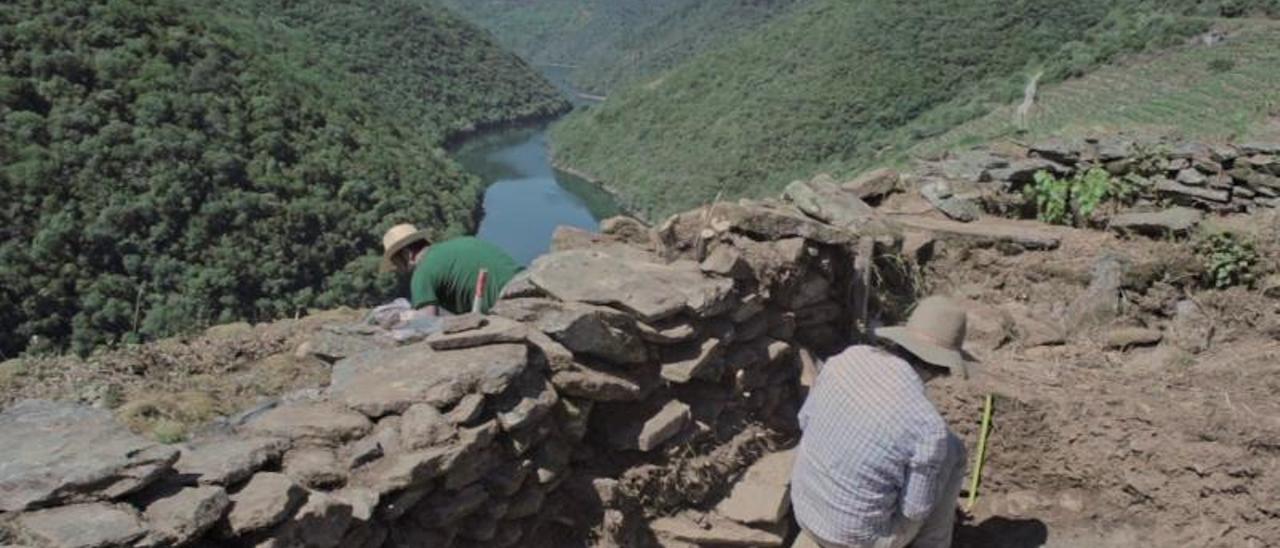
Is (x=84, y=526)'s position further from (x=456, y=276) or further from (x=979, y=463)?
(x=979, y=463)

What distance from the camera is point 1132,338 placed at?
17.8 feet

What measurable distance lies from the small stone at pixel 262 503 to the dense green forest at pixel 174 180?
19.8 meters

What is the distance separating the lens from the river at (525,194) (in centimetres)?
6309

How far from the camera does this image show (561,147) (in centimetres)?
9425

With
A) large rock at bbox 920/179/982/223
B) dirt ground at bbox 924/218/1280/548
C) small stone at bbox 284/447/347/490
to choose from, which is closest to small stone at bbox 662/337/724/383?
dirt ground at bbox 924/218/1280/548

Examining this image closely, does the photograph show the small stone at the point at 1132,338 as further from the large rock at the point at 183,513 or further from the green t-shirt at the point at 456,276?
the large rock at the point at 183,513

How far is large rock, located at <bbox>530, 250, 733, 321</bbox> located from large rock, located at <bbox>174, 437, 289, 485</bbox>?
4.89 ft

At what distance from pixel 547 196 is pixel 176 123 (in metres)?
40.0

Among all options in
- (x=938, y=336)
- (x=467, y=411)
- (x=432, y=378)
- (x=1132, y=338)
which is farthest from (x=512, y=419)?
(x=1132, y=338)

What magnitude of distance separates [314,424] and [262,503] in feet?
1.84

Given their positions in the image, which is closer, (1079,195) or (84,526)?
(84,526)

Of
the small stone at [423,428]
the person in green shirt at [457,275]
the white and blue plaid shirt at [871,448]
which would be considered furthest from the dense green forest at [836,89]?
the small stone at [423,428]

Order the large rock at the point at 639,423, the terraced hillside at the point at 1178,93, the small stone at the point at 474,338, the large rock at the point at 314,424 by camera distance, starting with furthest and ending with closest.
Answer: the terraced hillside at the point at 1178,93
the large rock at the point at 639,423
the small stone at the point at 474,338
the large rock at the point at 314,424

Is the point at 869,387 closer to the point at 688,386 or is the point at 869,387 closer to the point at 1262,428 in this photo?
the point at 688,386
